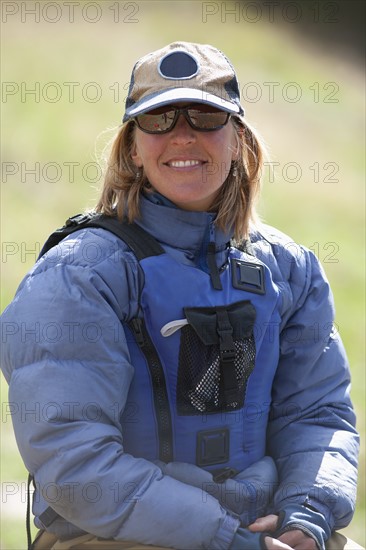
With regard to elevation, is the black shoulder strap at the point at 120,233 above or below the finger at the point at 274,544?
above

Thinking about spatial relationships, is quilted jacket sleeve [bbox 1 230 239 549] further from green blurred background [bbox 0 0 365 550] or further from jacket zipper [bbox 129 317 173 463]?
green blurred background [bbox 0 0 365 550]

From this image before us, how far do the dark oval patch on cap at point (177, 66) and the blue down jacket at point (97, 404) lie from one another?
13.8 inches

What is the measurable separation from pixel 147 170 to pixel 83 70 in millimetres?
10305

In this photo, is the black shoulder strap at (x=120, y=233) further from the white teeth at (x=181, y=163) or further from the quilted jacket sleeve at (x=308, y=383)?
the quilted jacket sleeve at (x=308, y=383)

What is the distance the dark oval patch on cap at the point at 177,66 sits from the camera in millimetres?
2605

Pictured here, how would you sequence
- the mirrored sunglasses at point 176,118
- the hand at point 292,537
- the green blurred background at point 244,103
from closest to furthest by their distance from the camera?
the hand at point 292,537
the mirrored sunglasses at point 176,118
the green blurred background at point 244,103

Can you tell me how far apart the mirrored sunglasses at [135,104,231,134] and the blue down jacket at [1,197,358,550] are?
0.20 m

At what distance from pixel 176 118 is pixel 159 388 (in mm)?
736

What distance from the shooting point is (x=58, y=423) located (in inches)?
91.2

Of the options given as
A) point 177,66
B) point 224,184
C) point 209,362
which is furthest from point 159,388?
point 177,66

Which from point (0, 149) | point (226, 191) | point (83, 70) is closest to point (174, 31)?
point (83, 70)

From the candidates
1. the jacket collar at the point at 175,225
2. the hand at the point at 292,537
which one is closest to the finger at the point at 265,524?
the hand at the point at 292,537

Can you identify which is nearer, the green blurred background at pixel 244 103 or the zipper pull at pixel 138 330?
the zipper pull at pixel 138 330

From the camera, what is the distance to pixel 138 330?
249 centimetres
